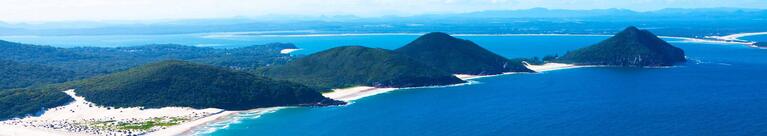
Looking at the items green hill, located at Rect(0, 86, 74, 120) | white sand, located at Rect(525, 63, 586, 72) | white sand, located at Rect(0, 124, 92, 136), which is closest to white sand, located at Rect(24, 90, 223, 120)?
green hill, located at Rect(0, 86, 74, 120)

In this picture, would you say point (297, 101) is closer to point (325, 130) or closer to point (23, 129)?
point (325, 130)

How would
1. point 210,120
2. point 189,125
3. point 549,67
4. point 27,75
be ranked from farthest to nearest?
point 549,67
point 27,75
point 210,120
point 189,125

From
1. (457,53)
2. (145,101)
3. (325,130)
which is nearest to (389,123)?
(325,130)

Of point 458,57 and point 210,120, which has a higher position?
point 458,57

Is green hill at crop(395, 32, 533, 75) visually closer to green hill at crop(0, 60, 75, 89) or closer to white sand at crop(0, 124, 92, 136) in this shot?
green hill at crop(0, 60, 75, 89)

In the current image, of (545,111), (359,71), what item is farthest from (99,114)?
(545,111)

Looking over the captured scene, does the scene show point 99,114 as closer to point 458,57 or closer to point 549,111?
point 549,111
